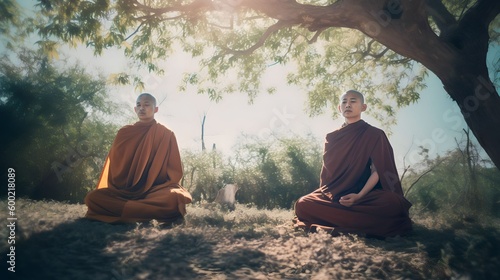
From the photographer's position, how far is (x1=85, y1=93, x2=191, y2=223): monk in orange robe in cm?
507

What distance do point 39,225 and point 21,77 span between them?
12443 mm

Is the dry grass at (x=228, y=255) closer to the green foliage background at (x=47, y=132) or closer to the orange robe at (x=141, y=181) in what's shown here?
the orange robe at (x=141, y=181)

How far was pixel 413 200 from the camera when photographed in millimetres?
14352

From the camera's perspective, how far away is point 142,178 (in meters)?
5.60

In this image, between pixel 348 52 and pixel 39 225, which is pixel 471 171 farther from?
pixel 39 225

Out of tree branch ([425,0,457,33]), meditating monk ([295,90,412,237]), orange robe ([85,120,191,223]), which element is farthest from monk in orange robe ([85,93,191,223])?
tree branch ([425,0,457,33])

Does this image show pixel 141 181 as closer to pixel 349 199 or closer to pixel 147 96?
pixel 147 96

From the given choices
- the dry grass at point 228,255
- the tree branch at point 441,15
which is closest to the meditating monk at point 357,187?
the dry grass at point 228,255

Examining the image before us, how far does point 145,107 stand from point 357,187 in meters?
4.01

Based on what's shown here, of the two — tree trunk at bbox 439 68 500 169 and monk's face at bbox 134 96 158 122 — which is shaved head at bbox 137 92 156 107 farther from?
tree trunk at bbox 439 68 500 169

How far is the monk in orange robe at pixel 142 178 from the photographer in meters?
5.07

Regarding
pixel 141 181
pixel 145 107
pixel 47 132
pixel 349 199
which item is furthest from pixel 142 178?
pixel 47 132

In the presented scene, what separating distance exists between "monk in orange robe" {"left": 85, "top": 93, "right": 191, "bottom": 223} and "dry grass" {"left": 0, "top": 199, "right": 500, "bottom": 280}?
722 mm

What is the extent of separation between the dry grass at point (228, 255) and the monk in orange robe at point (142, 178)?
0.72m
